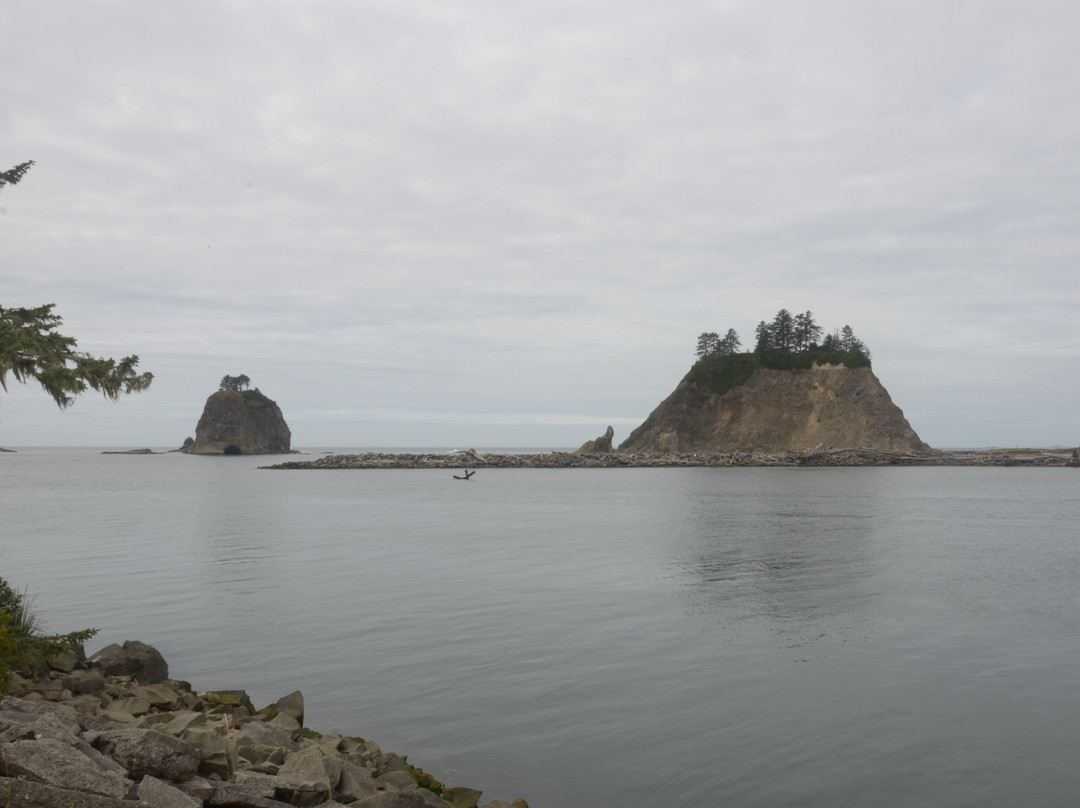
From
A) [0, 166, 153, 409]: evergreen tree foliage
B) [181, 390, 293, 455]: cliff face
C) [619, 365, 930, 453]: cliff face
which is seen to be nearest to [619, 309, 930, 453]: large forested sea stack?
[619, 365, 930, 453]: cliff face

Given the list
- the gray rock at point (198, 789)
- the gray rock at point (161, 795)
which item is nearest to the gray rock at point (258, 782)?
the gray rock at point (198, 789)

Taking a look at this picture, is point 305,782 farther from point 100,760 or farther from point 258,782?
point 100,760

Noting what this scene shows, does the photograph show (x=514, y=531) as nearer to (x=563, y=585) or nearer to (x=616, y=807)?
(x=563, y=585)

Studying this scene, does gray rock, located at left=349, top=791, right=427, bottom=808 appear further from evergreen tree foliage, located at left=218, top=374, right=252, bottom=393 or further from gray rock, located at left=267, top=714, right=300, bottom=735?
evergreen tree foliage, located at left=218, top=374, right=252, bottom=393

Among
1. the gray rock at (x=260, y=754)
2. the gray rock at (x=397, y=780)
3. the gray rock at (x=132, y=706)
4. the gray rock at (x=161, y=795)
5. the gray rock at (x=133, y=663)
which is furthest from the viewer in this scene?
the gray rock at (x=133, y=663)

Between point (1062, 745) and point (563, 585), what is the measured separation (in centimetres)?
1177

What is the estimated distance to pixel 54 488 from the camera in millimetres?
65625

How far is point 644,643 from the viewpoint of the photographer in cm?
1372

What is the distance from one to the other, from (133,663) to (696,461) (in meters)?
97.7

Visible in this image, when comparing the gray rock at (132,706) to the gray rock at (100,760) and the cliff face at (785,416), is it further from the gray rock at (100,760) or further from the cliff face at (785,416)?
the cliff face at (785,416)

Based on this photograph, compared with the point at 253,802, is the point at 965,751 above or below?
below

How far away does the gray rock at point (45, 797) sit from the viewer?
202 inches

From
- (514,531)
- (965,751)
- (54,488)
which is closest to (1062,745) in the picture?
(965,751)

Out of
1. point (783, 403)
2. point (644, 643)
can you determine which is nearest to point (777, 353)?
point (783, 403)
